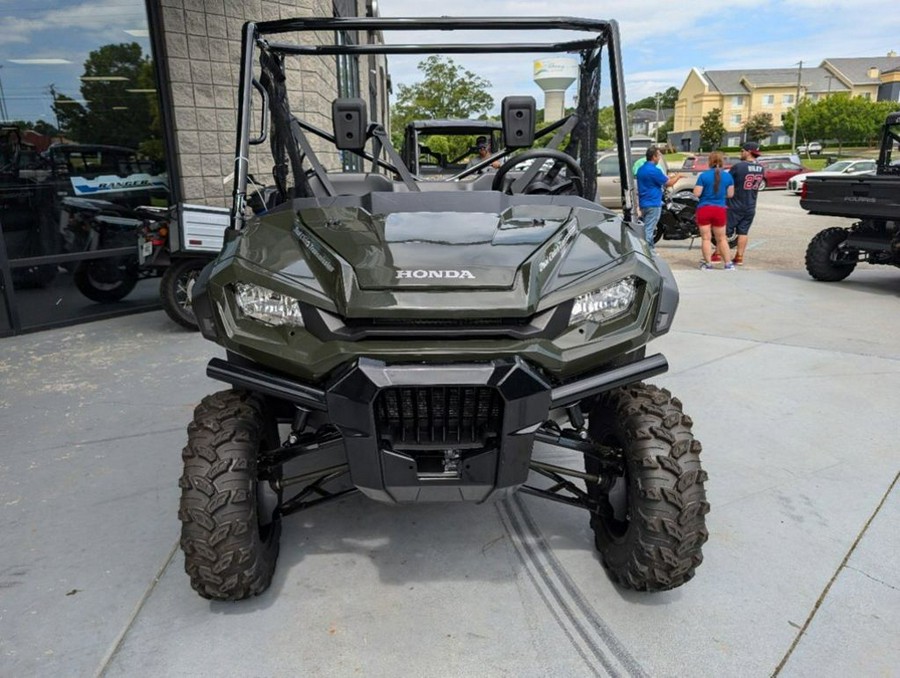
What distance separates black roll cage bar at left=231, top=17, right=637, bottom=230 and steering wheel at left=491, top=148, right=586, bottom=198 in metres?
0.06

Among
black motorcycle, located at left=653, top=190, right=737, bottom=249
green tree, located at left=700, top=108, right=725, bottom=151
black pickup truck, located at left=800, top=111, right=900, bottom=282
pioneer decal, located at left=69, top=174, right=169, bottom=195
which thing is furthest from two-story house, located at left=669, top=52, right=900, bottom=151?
pioneer decal, located at left=69, top=174, right=169, bottom=195

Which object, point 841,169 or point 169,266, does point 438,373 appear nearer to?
point 169,266

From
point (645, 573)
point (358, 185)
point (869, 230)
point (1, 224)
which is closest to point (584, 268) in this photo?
point (645, 573)

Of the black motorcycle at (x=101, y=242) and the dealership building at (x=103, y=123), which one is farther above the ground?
the dealership building at (x=103, y=123)

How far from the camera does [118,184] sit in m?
6.90

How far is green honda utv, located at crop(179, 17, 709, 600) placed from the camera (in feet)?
6.79

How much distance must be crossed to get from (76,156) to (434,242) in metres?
5.57

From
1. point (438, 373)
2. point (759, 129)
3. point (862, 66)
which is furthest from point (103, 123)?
point (862, 66)

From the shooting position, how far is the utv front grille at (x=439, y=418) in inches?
83.0

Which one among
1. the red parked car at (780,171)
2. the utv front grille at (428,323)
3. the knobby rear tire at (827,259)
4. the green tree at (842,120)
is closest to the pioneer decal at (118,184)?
the utv front grille at (428,323)

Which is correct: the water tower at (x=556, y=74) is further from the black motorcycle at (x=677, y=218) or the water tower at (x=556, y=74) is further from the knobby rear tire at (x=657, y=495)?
the black motorcycle at (x=677, y=218)

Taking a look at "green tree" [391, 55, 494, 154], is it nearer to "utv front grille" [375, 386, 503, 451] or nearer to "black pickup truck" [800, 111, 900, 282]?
"black pickup truck" [800, 111, 900, 282]

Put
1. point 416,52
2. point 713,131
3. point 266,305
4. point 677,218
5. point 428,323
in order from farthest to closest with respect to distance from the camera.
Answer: point 713,131 → point 677,218 → point 416,52 → point 266,305 → point 428,323

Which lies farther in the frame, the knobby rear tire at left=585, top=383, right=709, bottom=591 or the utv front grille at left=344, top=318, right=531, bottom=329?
the knobby rear tire at left=585, top=383, right=709, bottom=591
